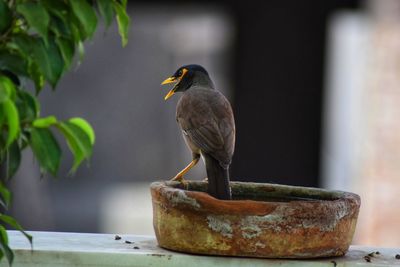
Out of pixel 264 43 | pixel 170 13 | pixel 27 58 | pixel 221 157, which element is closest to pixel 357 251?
pixel 221 157

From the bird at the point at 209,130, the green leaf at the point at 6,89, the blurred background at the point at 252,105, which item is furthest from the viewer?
the blurred background at the point at 252,105

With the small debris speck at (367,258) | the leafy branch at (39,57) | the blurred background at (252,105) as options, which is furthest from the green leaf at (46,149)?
the blurred background at (252,105)

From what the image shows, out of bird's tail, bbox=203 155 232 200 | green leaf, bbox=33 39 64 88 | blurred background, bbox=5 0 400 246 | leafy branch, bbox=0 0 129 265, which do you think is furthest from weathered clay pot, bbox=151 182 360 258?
blurred background, bbox=5 0 400 246

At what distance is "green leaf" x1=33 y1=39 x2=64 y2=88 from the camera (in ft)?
11.4

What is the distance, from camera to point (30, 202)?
29.9ft

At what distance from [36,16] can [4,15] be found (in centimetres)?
11

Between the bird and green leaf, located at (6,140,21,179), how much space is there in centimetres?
98

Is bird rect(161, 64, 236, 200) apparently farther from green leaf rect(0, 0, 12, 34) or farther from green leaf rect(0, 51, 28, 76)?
green leaf rect(0, 0, 12, 34)

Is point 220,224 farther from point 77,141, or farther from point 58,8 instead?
point 58,8

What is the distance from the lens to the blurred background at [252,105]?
9.84 m

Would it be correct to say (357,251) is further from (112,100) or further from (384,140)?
(112,100)

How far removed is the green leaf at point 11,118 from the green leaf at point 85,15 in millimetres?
382

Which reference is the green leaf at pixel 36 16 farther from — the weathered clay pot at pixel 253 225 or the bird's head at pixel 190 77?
the bird's head at pixel 190 77

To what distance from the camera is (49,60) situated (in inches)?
138
